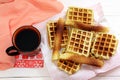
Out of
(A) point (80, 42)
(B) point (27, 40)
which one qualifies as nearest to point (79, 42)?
(A) point (80, 42)

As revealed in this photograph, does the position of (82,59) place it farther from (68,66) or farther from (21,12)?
(21,12)

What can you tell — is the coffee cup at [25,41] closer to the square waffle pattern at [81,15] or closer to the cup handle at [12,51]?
the cup handle at [12,51]

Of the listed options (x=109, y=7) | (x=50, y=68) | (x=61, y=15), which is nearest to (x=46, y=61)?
(x=50, y=68)

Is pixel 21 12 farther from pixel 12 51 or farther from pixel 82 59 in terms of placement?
pixel 82 59

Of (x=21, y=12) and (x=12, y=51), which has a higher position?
(x=21, y=12)

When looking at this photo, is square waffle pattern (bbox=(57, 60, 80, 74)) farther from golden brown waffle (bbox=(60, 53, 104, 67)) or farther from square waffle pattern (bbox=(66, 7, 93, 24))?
square waffle pattern (bbox=(66, 7, 93, 24))

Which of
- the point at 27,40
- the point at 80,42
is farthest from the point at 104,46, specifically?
the point at 27,40

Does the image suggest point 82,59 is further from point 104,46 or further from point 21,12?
point 21,12

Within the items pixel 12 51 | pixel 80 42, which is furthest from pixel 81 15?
pixel 12 51
